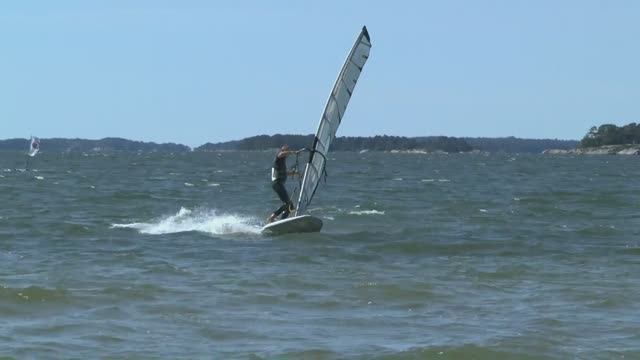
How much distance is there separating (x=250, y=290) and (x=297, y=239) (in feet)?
19.1

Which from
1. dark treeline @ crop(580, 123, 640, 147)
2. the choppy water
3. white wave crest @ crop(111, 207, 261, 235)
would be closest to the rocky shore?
dark treeline @ crop(580, 123, 640, 147)

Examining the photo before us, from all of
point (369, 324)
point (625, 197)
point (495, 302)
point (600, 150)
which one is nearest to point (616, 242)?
point (495, 302)

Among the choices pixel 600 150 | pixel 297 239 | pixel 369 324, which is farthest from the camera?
pixel 600 150

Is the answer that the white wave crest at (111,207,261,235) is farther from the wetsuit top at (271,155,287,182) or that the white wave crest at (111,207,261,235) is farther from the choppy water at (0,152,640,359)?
the wetsuit top at (271,155,287,182)

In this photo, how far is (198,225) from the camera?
22.3 m

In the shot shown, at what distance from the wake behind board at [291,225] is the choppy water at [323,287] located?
247 millimetres

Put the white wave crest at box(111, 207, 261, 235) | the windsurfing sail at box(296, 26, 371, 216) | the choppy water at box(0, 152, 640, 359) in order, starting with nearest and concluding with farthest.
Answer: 1. the choppy water at box(0, 152, 640, 359)
2. the windsurfing sail at box(296, 26, 371, 216)
3. the white wave crest at box(111, 207, 261, 235)

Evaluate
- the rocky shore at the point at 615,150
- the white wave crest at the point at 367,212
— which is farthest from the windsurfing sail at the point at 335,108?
the rocky shore at the point at 615,150

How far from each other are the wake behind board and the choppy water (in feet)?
0.81

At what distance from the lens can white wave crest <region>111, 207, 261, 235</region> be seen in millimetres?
21047

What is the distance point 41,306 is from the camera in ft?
39.5

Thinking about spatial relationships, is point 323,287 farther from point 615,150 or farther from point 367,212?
point 615,150

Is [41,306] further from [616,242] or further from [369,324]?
[616,242]

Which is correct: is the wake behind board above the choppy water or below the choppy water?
above
